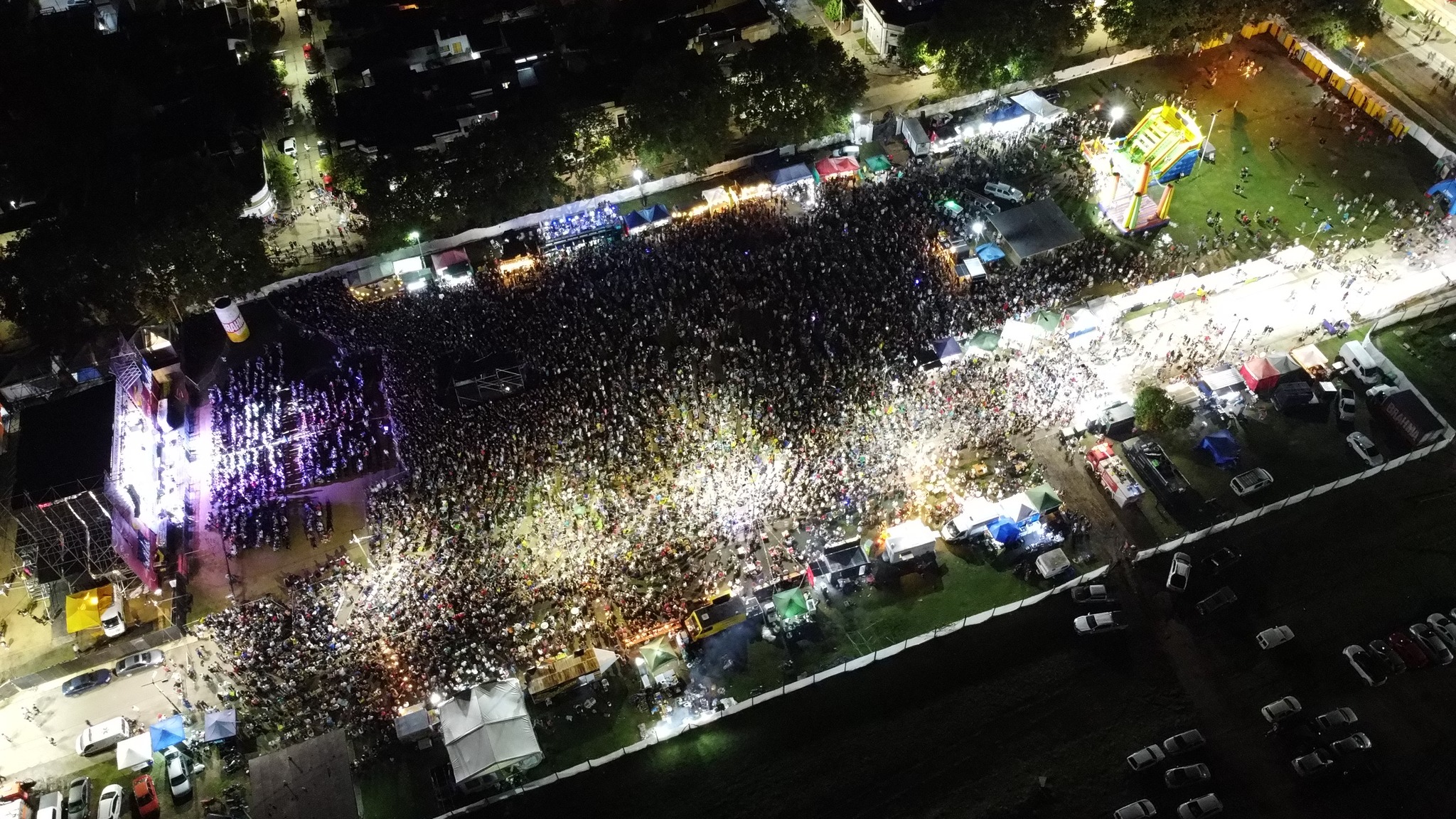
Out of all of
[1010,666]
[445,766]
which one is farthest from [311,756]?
[1010,666]

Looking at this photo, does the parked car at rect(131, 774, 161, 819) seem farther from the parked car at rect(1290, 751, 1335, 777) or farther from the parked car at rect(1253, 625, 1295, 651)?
the parked car at rect(1253, 625, 1295, 651)

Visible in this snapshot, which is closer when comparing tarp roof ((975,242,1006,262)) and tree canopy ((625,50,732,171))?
tarp roof ((975,242,1006,262))

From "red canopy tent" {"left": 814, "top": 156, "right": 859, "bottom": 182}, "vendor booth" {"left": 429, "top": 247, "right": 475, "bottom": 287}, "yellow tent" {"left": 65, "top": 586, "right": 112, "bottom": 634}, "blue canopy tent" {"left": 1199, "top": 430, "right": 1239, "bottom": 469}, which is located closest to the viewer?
"yellow tent" {"left": 65, "top": 586, "right": 112, "bottom": 634}

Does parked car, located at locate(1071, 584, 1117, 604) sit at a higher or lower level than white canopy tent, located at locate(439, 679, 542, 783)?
lower

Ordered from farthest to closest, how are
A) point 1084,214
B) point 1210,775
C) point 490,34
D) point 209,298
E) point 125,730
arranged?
1. point 490,34
2. point 1084,214
3. point 209,298
4. point 125,730
5. point 1210,775

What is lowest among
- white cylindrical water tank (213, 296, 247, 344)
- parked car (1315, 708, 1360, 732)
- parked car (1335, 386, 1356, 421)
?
parked car (1315, 708, 1360, 732)

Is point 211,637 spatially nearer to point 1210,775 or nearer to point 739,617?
point 739,617

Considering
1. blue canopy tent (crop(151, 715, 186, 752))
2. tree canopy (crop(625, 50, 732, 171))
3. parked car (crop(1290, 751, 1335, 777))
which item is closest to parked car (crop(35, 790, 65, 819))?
blue canopy tent (crop(151, 715, 186, 752))

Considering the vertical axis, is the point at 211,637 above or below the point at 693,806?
above
